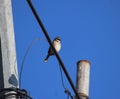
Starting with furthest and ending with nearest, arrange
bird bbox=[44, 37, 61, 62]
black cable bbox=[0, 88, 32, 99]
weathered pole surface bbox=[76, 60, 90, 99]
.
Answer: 1. bird bbox=[44, 37, 61, 62]
2. weathered pole surface bbox=[76, 60, 90, 99]
3. black cable bbox=[0, 88, 32, 99]

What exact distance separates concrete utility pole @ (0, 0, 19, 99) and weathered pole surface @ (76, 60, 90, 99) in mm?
1569

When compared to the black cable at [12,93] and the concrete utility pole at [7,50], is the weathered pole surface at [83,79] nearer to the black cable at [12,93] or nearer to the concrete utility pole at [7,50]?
the black cable at [12,93]

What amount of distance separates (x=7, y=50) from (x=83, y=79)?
1735 mm

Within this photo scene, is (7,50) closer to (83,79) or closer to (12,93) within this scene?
(12,93)

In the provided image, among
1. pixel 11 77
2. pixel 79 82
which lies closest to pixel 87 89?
pixel 79 82

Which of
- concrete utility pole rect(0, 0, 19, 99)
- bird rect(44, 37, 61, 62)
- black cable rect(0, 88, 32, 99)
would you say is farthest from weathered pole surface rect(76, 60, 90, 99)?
bird rect(44, 37, 61, 62)

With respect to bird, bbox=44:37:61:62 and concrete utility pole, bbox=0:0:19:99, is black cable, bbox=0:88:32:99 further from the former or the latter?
bird, bbox=44:37:61:62

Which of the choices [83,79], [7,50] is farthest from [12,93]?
[83,79]

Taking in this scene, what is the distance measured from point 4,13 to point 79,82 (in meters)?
1.89

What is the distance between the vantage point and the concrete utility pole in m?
3.75

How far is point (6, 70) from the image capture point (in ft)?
12.4

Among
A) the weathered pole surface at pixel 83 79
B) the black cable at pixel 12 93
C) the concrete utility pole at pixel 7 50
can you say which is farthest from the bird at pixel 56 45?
the black cable at pixel 12 93

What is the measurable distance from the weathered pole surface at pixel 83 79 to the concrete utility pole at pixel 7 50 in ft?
5.15

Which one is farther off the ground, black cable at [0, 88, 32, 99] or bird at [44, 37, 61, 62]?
bird at [44, 37, 61, 62]
